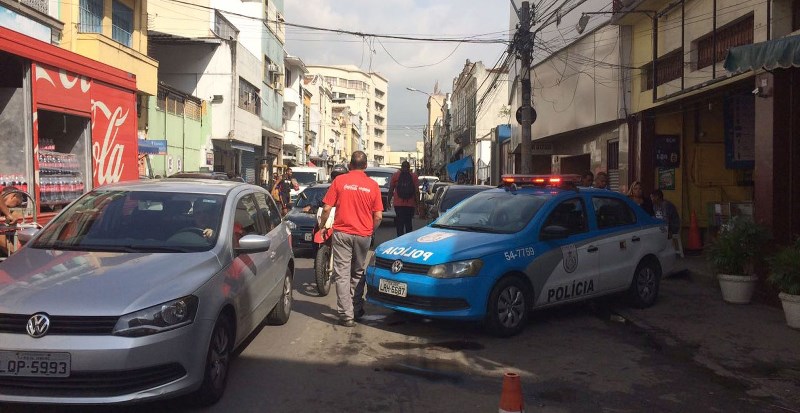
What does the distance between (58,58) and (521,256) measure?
19.1ft

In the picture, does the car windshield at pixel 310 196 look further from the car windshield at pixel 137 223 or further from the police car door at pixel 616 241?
the car windshield at pixel 137 223

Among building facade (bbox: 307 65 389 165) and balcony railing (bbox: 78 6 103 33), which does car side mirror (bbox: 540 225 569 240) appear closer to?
balcony railing (bbox: 78 6 103 33)

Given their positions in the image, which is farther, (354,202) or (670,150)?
(670,150)

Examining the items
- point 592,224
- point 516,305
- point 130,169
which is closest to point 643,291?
point 592,224

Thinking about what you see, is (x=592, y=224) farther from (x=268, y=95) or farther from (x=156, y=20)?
(x=268, y=95)

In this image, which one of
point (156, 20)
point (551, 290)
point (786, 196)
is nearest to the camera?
point (551, 290)

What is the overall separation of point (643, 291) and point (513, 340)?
265 centimetres

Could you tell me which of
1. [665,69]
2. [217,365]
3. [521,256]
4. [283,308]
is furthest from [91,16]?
[217,365]

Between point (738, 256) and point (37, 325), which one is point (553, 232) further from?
point (37, 325)

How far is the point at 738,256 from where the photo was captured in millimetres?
8891

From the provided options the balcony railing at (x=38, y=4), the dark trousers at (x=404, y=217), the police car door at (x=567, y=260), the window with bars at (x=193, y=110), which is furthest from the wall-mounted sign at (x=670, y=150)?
the window with bars at (x=193, y=110)

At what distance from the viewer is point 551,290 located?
7355 millimetres

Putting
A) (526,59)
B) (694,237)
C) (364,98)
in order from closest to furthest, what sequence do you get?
(694,237), (526,59), (364,98)

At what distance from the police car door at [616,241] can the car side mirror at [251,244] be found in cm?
432
